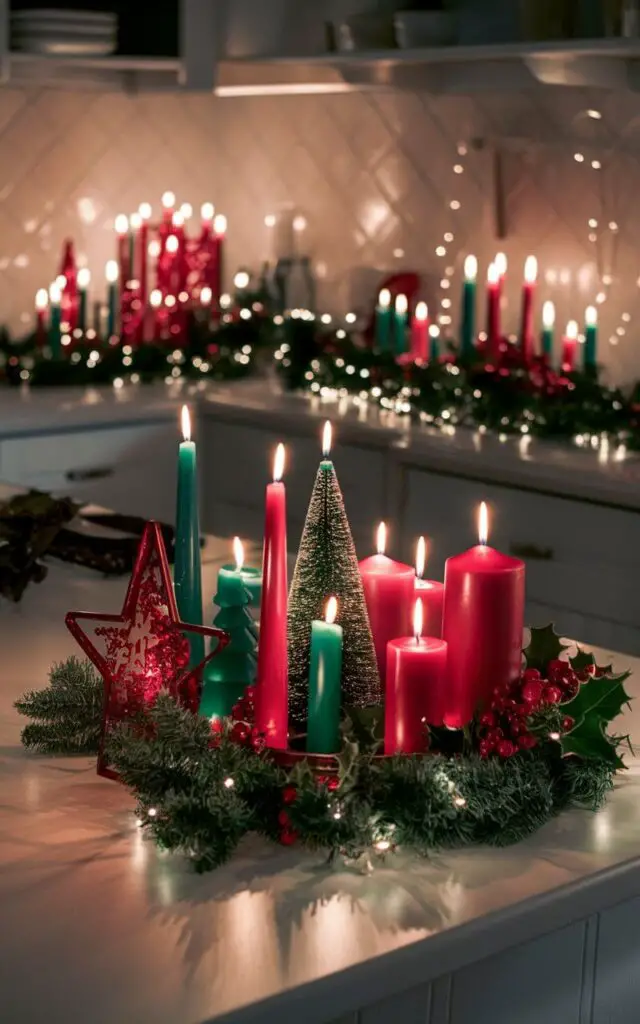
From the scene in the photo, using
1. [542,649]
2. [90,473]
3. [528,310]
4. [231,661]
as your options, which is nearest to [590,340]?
[528,310]

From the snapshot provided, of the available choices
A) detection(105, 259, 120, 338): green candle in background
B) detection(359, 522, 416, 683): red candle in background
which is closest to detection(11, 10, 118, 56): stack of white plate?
detection(105, 259, 120, 338): green candle in background

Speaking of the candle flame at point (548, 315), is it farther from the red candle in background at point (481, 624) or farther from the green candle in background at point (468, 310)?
the red candle in background at point (481, 624)

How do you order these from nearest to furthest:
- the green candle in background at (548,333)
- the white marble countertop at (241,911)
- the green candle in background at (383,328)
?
the white marble countertop at (241,911) < the green candle in background at (548,333) < the green candle in background at (383,328)

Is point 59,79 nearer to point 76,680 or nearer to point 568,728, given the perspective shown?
point 76,680

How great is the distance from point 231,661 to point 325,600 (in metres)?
0.11

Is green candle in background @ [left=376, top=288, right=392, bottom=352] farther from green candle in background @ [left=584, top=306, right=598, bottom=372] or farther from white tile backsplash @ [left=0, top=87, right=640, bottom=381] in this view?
green candle in background @ [left=584, top=306, right=598, bottom=372]

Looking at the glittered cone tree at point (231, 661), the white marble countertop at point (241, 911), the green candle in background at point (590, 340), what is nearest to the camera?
the white marble countertop at point (241, 911)

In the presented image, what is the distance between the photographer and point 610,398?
304 cm

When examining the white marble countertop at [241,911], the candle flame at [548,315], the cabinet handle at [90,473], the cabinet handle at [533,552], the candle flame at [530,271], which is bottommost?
the cabinet handle at [533,552]

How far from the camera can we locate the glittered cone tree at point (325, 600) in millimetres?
1186

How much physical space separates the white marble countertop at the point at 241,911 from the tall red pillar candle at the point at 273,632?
0.34 feet

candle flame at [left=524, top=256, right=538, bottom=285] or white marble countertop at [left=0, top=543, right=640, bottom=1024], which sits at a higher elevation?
candle flame at [left=524, top=256, right=538, bottom=285]

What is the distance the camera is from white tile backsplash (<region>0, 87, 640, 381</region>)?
3402 millimetres

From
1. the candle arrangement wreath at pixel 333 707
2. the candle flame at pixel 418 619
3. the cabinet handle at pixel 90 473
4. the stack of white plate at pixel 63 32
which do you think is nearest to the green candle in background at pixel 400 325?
the cabinet handle at pixel 90 473
